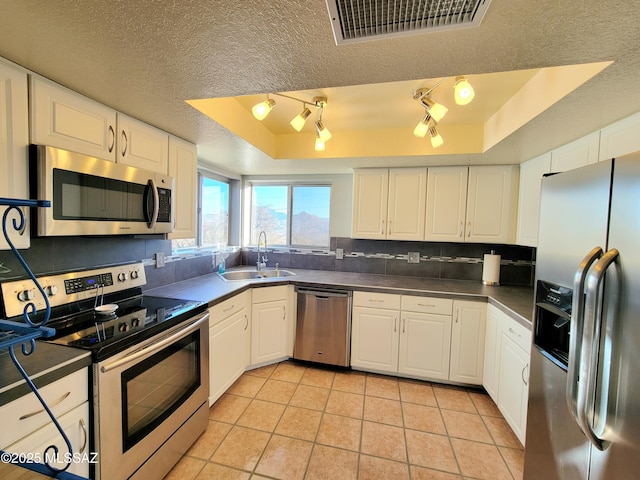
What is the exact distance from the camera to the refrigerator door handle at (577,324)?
91cm

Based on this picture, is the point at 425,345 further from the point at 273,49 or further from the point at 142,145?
the point at 142,145

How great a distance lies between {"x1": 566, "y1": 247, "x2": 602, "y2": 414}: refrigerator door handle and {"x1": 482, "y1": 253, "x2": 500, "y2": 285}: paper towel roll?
6.40 ft

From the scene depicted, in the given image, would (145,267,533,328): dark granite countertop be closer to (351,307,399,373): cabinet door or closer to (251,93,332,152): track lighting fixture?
(351,307,399,373): cabinet door

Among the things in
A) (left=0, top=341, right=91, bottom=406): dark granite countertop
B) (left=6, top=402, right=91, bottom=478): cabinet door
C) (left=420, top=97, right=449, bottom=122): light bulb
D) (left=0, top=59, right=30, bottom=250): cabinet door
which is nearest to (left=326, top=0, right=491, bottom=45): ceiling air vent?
(left=420, top=97, right=449, bottom=122): light bulb

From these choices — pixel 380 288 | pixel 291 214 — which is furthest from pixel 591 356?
pixel 291 214

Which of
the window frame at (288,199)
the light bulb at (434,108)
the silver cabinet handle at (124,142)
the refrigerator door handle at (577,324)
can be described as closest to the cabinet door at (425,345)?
the window frame at (288,199)

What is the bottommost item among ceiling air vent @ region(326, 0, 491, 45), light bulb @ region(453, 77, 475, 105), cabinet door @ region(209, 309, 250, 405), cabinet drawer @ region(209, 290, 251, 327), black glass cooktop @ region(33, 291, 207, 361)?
cabinet door @ region(209, 309, 250, 405)

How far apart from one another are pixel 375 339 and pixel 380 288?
495 millimetres

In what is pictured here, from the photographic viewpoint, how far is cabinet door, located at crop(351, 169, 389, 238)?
9.39ft

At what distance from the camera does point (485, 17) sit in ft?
2.84

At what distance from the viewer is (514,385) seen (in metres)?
1.87

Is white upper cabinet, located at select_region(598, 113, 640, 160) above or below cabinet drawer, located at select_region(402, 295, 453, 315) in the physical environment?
above

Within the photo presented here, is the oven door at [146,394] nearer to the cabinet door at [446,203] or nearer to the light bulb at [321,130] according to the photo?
the light bulb at [321,130]

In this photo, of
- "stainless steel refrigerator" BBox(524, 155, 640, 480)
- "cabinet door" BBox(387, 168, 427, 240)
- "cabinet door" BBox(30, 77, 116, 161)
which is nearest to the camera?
"stainless steel refrigerator" BBox(524, 155, 640, 480)
